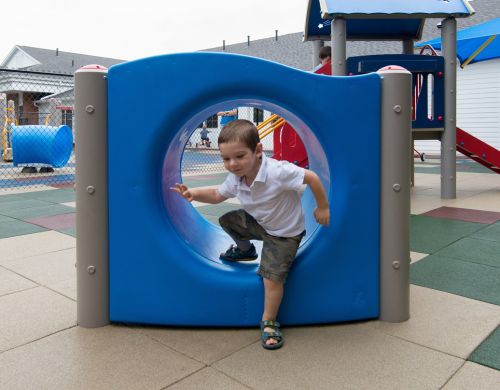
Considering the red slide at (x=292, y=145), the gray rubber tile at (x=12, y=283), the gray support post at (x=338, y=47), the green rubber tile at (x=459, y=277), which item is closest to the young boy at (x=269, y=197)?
the green rubber tile at (x=459, y=277)

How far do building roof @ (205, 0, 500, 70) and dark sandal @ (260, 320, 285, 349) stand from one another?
15.3 meters

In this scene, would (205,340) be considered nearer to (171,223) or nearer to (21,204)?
(171,223)

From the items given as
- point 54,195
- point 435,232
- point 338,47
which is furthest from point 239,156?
point 54,195

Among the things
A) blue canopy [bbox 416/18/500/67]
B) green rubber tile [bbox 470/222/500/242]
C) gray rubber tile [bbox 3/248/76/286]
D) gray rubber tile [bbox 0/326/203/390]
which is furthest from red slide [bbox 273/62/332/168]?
gray rubber tile [bbox 0/326/203/390]

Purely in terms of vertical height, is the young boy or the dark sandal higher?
the young boy

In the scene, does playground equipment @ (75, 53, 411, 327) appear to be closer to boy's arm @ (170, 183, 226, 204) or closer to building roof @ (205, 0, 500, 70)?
boy's arm @ (170, 183, 226, 204)

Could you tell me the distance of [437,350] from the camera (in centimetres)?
183

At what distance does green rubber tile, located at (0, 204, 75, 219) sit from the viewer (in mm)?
5008

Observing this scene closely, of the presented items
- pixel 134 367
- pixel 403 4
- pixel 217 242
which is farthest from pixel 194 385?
pixel 403 4

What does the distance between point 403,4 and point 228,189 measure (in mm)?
4363

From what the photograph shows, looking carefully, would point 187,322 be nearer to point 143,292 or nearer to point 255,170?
point 143,292

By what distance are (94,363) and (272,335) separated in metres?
0.68

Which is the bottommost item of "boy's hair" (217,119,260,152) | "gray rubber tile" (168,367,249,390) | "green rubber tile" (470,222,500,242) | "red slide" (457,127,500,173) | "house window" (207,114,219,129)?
"gray rubber tile" (168,367,249,390)

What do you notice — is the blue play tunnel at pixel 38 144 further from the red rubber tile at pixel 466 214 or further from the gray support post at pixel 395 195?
the gray support post at pixel 395 195
